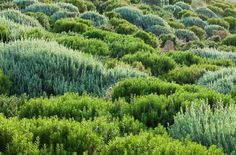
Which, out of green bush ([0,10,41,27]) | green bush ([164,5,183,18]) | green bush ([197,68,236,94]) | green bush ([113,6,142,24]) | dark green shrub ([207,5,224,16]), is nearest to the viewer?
green bush ([197,68,236,94])

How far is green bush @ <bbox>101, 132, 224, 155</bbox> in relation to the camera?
4.69m

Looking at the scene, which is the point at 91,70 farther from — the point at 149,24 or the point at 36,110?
the point at 149,24

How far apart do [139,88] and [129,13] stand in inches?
613

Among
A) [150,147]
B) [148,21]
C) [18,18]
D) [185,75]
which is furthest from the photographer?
[148,21]

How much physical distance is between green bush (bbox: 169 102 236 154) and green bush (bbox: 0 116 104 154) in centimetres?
126

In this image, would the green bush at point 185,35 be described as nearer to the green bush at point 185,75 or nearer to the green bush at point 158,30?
the green bush at point 158,30

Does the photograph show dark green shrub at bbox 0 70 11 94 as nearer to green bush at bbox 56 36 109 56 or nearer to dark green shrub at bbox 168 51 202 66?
green bush at bbox 56 36 109 56

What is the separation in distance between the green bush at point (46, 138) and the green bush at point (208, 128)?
1263 millimetres

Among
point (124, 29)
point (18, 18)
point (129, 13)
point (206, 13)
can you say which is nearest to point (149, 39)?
point (124, 29)

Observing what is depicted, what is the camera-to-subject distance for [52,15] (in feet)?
64.6

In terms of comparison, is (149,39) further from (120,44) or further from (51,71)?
(51,71)

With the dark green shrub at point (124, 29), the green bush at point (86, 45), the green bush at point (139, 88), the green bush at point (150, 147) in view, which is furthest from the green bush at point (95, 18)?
the green bush at point (150, 147)

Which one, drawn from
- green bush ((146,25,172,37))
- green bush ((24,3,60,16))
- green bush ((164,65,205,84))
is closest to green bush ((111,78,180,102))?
green bush ((164,65,205,84))

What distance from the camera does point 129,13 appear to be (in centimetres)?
2350
